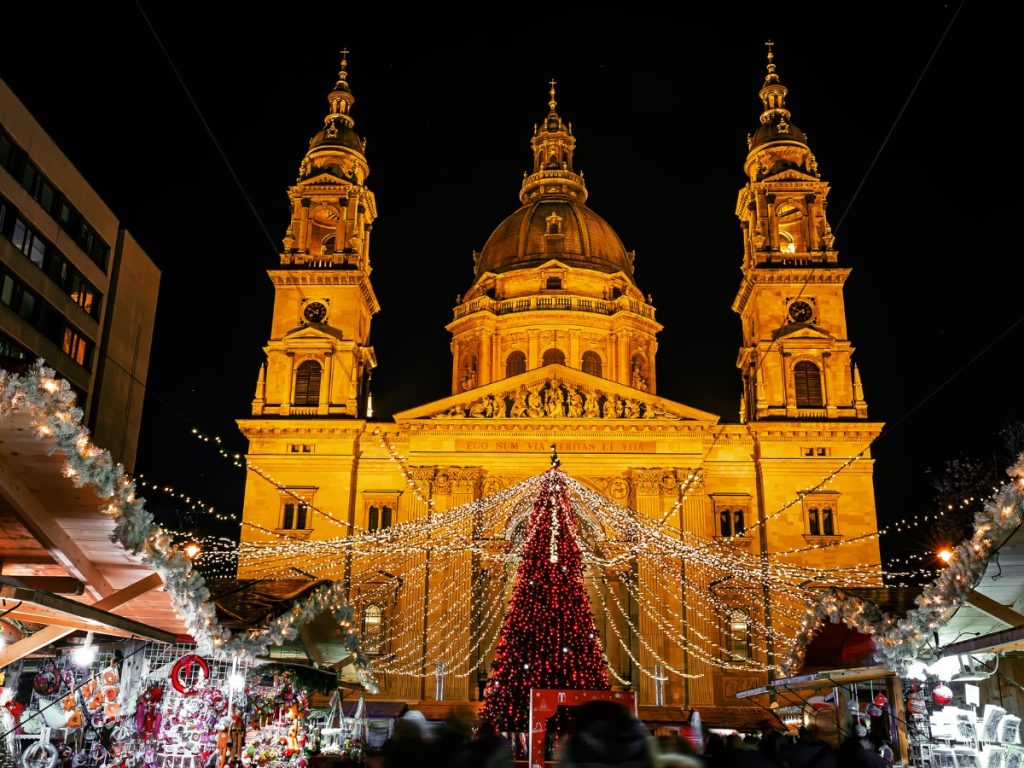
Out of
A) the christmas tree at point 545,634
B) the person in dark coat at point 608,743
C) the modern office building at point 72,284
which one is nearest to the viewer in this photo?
the person in dark coat at point 608,743

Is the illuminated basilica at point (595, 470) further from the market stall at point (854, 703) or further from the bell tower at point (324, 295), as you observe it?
the market stall at point (854, 703)

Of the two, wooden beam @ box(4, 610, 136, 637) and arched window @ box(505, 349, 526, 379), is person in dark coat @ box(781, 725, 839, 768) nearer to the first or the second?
wooden beam @ box(4, 610, 136, 637)

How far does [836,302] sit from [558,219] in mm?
21540

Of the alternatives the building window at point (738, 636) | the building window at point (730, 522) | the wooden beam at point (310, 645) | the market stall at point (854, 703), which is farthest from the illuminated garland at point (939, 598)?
the building window at point (730, 522)

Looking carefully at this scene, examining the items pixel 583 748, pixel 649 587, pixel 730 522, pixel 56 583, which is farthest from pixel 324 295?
pixel 583 748

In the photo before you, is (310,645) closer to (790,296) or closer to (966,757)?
(966,757)

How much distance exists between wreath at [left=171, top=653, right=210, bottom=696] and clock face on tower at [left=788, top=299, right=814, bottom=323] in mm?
39205

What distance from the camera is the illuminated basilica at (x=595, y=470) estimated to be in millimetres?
42719

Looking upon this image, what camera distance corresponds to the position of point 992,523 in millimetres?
11828

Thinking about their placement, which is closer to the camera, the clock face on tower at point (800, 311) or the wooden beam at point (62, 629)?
the wooden beam at point (62, 629)

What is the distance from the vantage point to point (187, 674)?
14445 mm

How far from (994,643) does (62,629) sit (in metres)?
10.6

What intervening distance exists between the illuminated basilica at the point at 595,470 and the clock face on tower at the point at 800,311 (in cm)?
7

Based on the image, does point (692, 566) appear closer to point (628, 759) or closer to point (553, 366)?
point (553, 366)
